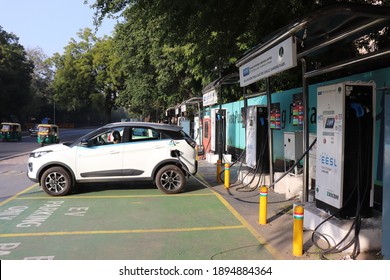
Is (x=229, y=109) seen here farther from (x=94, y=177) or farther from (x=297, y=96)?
(x=94, y=177)

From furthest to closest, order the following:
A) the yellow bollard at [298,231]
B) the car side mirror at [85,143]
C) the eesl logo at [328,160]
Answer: the car side mirror at [85,143]
the eesl logo at [328,160]
the yellow bollard at [298,231]

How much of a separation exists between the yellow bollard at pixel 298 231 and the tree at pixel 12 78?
46.5 meters

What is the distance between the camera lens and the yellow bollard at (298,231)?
15.5ft

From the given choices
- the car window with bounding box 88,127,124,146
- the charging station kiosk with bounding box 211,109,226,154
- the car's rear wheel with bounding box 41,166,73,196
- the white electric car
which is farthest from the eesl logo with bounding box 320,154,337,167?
the charging station kiosk with bounding box 211,109,226,154

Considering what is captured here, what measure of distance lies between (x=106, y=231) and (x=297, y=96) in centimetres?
534

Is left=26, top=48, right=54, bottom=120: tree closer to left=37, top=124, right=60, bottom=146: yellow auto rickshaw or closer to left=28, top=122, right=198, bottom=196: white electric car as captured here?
left=37, top=124, right=60, bottom=146: yellow auto rickshaw

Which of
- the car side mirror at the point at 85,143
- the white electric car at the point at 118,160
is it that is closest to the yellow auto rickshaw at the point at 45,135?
the white electric car at the point at 118,160

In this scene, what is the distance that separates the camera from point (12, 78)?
45.6 m

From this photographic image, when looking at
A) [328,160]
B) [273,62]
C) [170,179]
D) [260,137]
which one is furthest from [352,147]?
[170,179]

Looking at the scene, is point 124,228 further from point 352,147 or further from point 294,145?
point 294,145

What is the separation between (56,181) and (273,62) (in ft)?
18.7

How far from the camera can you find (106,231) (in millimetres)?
6047

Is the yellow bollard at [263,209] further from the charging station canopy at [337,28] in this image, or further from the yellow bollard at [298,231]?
the charging station canopy at [337,28]

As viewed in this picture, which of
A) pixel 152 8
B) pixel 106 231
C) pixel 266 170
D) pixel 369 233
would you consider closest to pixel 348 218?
pixel 369 233
